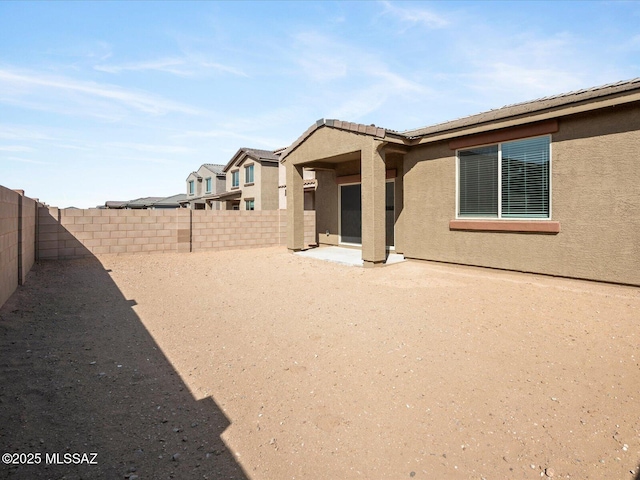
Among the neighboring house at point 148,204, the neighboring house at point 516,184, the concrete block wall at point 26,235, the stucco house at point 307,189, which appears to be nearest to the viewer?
the neighboring house at point 516,184

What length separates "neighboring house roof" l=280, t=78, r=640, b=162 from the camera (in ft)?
20.8

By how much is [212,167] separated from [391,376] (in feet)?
128

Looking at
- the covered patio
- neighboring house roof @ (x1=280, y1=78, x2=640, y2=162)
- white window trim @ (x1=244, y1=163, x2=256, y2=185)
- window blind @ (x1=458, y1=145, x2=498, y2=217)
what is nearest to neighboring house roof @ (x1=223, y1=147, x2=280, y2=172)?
white window trim @ (x1=244, y1=163, x2=256, y2=185)

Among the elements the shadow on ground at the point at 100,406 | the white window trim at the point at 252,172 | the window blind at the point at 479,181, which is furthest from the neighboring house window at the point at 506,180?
the white window trim at the point at 252,172

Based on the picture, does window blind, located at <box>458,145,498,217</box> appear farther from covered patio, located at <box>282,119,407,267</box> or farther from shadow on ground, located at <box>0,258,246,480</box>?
shadow on ground, located at <box>0,258,246,480</box>

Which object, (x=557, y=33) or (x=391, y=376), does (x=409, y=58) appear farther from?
(x=391, y=376)

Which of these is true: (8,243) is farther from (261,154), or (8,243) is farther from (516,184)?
(261,154)

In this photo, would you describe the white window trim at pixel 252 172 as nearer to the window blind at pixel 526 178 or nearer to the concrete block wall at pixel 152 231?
the concrete block wall at pixel 152 231

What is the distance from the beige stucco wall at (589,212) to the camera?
6.48 m

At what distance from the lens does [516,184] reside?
817 centimetres

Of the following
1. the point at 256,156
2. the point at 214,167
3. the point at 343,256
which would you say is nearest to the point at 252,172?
the point at 256,156

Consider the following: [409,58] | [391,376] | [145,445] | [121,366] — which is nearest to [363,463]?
[391,376]

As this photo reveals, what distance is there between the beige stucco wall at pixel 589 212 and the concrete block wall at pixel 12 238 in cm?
998

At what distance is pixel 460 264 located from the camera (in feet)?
31.0
